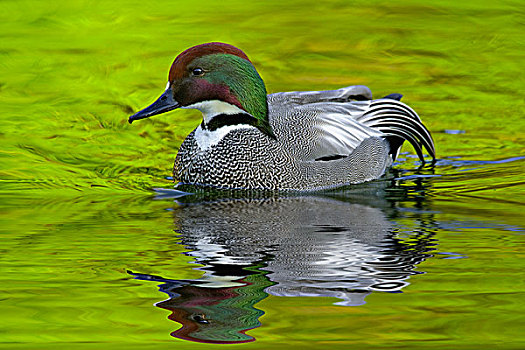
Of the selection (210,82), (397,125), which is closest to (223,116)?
(210,82)

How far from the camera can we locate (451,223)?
25.6ft

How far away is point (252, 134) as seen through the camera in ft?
31.4

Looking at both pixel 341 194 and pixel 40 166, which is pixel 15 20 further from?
pixel 341 194

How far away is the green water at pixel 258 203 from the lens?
5.34 m

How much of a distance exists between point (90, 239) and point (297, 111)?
331cm

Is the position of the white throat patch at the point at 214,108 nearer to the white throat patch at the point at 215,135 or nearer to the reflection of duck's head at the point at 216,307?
the white throat patch at the point at 215,135

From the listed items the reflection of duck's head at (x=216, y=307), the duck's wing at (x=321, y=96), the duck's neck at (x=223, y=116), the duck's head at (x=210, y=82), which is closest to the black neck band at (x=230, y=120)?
the duck's neck at (x=223, y=116)

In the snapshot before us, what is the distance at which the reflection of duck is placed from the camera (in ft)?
18.0

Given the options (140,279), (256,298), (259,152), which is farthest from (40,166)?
(256,298)

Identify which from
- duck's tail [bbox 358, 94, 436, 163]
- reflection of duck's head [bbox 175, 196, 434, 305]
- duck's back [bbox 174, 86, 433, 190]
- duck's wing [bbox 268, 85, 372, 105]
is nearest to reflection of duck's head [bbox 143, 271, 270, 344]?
reflection of duck's head [bbox 175, 196, 434, 305]

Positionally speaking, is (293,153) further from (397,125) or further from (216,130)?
(397,125)

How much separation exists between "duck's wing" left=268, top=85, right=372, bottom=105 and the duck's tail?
183 millimetres

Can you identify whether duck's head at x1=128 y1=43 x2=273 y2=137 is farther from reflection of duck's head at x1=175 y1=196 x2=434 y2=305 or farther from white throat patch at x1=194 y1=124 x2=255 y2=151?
reflection of duck's head at x1=175 y1=196 x2=434 y2=305

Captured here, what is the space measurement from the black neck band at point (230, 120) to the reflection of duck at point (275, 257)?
3.51ft
